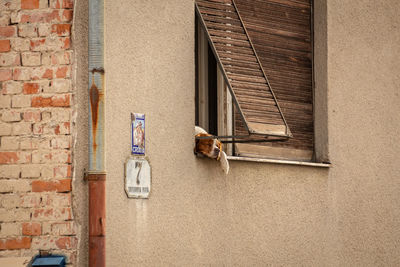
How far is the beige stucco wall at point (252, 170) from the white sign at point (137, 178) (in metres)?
0.07

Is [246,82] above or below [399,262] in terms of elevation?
above

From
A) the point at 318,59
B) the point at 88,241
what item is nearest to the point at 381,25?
the point at 318,59

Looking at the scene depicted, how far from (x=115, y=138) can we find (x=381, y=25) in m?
4.01

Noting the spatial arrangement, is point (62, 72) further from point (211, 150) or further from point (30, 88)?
point (211, 150)

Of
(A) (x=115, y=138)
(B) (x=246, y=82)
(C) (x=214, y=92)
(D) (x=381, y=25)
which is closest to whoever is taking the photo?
(A) (x=115, y=138)

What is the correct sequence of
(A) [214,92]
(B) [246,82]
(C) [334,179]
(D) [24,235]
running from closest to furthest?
(D) [24,235]
(B) [246,82]
(A) [214,92]
(C) [334,179]

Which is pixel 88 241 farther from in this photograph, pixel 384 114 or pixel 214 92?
pixel 384 114

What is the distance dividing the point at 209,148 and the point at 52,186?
1676mm

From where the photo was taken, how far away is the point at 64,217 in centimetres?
619

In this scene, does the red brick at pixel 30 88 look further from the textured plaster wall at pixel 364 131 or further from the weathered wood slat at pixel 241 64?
the textured plaster wall at pixel 364 131

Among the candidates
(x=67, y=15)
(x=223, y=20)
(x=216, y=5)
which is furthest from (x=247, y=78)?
(x=67, y=15)

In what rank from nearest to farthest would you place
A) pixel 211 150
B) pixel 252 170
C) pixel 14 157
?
Result: pixel 14 157
pixel 211 150
pixel 252 170

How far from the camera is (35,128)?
248 inches

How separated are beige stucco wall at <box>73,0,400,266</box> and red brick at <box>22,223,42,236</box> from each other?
1.40 feet
